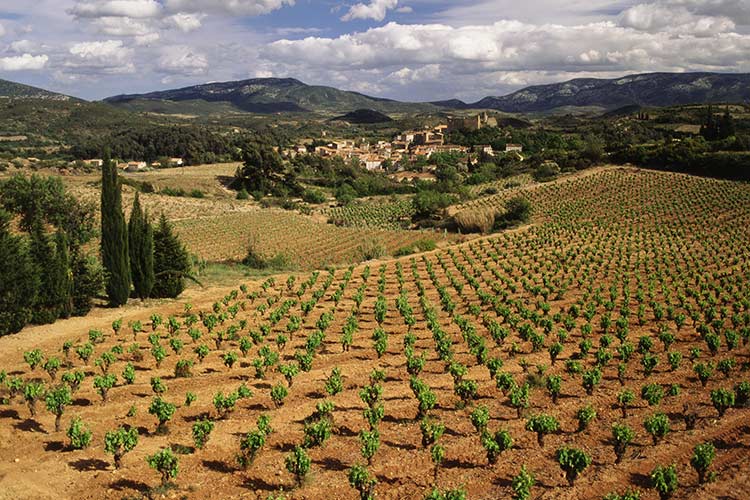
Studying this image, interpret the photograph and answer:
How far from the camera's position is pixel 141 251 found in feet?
87.2

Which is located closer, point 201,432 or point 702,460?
point 702,460

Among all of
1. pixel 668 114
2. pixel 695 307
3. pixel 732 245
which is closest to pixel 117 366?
pixel 695 307

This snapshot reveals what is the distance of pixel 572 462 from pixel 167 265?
74.6 feet

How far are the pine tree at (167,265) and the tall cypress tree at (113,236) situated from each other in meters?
2.38

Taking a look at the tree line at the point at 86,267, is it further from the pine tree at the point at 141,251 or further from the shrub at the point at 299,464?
the shrub at the point at 299,464

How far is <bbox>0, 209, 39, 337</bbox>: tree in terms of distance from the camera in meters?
20.3

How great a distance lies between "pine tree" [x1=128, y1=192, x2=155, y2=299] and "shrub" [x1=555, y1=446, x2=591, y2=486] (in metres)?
21.4

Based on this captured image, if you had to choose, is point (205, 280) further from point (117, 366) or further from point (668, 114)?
point (668, 114)

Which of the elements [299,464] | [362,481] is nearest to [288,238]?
[299,464]

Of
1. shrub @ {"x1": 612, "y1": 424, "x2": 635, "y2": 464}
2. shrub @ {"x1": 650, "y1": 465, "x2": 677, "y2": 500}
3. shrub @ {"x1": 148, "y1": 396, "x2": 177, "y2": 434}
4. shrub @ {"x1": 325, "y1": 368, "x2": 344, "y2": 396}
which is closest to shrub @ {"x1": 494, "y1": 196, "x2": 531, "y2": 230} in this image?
shrub @ {"x1": 325, "y1": 368, "x2": 344, "y2": 396}

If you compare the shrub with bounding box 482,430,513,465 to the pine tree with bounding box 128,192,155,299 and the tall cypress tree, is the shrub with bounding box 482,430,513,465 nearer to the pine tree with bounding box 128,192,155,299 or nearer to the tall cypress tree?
the tall cypress tree

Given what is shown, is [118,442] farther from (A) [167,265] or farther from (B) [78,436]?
(A) [167,265]

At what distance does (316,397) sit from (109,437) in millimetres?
5427

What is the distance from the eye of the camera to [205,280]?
32.6 m
